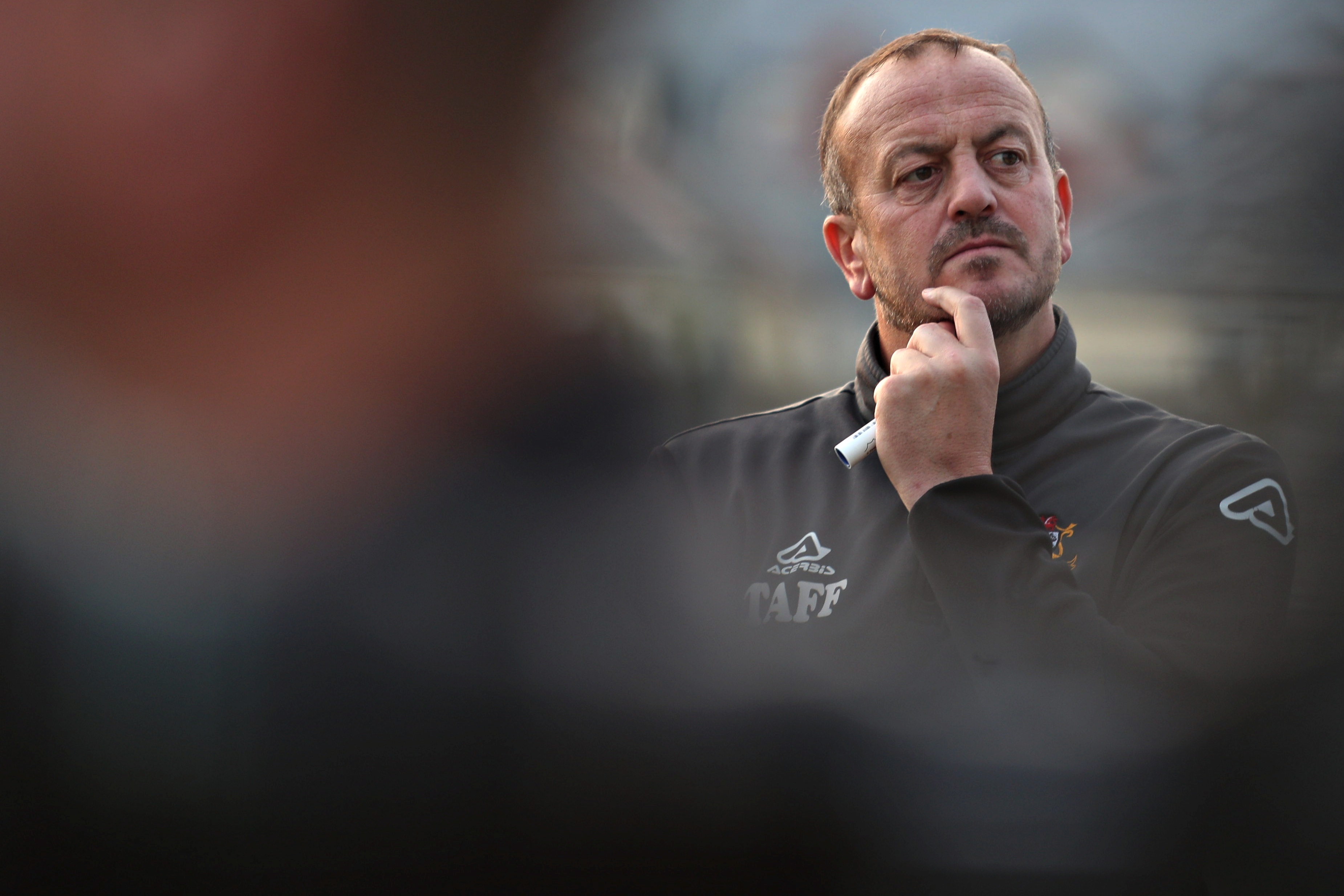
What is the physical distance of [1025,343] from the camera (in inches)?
55.6

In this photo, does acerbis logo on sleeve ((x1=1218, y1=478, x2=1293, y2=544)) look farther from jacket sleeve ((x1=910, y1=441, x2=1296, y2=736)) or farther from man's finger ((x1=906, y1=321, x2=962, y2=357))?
man's finger ((x1=906, y1=321, x2=962, y2=357))

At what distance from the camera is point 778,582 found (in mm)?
1320

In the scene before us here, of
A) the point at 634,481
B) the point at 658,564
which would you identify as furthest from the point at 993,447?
the point at 634,481

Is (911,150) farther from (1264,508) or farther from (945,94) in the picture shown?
(1264,508)

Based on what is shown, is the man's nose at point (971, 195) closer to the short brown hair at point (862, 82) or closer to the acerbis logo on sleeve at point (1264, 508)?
the short brown hair at point (862, 82)

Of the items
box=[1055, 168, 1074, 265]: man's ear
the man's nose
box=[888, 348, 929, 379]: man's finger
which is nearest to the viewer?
box=[888, 348, 929, 379]: man's finger

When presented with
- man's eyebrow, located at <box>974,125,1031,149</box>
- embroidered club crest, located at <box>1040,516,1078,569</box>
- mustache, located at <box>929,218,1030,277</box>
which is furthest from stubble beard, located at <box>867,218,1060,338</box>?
embroidered club crest, located at <box>1040,516,1078,569</box>

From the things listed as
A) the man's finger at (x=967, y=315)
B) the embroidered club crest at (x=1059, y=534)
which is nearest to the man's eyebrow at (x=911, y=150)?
the man's finger at (x=967, y=315)

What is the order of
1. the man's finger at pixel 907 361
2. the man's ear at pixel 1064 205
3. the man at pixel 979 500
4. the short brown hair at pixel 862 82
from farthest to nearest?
the man's ear at pixel 1064 205 < the short brown hair at pixel 862 82 < the man's finger at pixel 907 361 < the man at pixel 979 500

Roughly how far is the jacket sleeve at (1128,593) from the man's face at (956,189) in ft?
1.18

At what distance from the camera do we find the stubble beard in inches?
52.4

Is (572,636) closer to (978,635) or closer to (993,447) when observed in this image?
(978,635)

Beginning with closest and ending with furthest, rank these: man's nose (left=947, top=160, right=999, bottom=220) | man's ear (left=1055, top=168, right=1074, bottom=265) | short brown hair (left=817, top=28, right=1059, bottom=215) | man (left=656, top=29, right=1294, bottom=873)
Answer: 1. man (left=656, top=29, right=1294, bottom=873)
2. man's nose (left=947, top=160, right=999, bottom=220)
3. short brown hair (left=817, top=28, right=1059, bottom=215)
4. man's ear (left=1055, top=168, right=1074, bottom=265)

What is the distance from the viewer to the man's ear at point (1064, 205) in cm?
158
